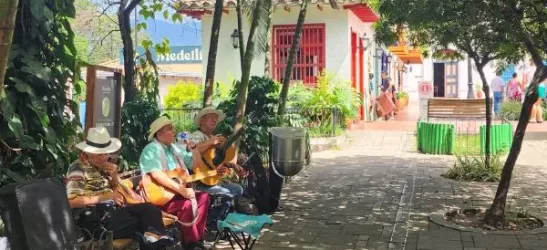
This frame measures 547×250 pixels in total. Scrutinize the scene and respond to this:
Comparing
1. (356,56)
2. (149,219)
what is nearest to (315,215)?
(149,219)

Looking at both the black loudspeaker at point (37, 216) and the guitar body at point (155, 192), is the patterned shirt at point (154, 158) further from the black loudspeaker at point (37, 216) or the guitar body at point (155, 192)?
the black loudspeaker at point (37, 216)

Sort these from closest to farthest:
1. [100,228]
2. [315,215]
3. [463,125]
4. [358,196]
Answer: [100,228], [315,215], [358,196], [463,125]

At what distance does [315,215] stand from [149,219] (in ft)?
8.95

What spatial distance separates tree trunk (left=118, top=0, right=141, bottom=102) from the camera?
8.19 m

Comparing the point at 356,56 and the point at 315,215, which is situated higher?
the point at 356,56

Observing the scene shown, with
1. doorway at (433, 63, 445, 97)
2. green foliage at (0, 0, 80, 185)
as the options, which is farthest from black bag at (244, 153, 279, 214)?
doorway at (433, 63, 445, 97)

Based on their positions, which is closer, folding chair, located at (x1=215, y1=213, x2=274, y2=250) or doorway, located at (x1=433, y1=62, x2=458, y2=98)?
folding chair, located at (x1=215, y1=213, x2=274, y2=250)

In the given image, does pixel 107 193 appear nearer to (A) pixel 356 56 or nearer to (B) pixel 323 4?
(B) pixel 323 4

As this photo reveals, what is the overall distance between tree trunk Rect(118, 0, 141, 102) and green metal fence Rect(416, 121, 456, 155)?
20.4ft

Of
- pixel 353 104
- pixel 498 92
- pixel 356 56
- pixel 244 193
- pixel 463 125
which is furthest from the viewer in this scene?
pixel 498 92

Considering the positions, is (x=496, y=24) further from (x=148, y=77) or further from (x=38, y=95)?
(x=148, y=77)

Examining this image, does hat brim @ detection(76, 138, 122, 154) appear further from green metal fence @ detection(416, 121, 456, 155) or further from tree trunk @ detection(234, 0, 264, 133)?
green metal fence @ detection(416, 121, 456, 155)

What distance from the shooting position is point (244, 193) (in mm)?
6512

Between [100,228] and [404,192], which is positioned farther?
[404,192]
